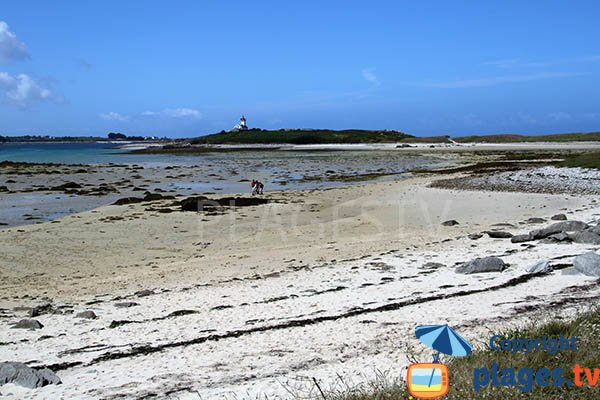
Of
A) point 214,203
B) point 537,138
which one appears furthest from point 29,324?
point 537,138

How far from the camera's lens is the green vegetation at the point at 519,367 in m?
3.99

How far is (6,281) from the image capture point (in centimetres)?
1066

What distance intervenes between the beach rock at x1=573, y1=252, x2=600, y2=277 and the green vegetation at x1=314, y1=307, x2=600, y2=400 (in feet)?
11.7

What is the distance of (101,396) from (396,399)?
2894mm

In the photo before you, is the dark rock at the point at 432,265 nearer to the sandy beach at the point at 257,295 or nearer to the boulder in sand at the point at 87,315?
the sandy beach at the point at 257,295

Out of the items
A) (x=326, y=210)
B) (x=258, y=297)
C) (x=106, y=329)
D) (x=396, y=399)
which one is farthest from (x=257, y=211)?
(x=396, y=399)

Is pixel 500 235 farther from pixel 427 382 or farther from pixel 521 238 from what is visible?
pixel 427 382

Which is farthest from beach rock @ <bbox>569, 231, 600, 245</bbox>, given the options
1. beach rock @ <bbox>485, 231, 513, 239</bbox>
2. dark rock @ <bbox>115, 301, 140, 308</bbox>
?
dark rock @ <bbox>115, 301, 140, 308</bbox>

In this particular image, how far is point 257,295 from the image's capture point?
8.88 meters

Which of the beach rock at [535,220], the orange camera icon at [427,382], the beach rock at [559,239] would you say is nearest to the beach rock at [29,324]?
the orange camera icon at [427,382]

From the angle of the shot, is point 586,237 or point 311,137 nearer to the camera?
point 586,237

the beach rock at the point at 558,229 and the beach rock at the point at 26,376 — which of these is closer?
the beach rock at the point at 26,376

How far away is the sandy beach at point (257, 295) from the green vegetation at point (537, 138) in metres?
65.7

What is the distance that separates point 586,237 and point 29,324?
33.2 feet
